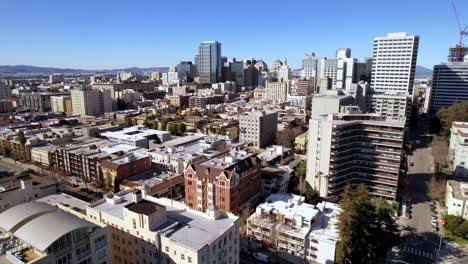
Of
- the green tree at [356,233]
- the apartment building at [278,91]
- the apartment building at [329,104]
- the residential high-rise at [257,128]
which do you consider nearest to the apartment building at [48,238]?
the green tree at [356,233]

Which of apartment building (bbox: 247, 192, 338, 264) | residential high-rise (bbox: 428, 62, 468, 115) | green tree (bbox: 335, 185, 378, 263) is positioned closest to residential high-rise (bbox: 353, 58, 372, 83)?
residential high-rise (bbox: 428, 62, 468, 115)

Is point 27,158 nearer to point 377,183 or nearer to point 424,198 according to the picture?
point 377,183

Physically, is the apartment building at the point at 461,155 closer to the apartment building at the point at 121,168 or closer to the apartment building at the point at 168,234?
the apartment building at the point at 168,234

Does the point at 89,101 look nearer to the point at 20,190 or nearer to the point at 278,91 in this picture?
the point at 278,91

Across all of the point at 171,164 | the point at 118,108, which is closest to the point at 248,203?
the point at 171,164

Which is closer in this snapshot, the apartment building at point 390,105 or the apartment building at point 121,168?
the apartment building at point 121,168
